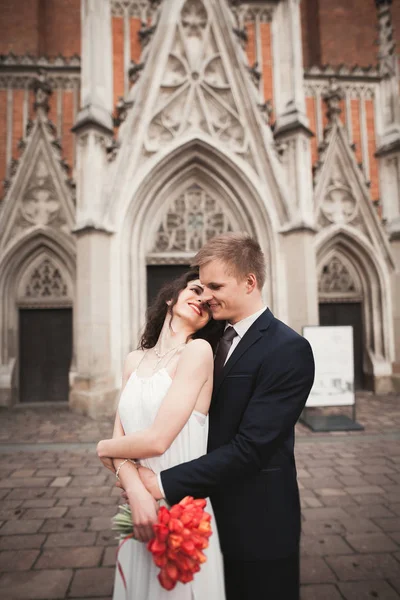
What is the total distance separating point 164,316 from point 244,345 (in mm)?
487

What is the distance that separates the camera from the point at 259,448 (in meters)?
1.21

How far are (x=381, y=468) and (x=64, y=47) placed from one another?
43.7ft

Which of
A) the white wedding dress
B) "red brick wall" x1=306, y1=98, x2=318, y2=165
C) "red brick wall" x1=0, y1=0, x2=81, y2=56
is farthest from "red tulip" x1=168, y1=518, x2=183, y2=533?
"red brick wall" x1=0, y1=0, x2=81, y2=56

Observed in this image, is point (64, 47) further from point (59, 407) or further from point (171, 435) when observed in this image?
point (171, 435)

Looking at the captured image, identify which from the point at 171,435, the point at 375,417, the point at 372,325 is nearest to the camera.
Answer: the point at 171,435

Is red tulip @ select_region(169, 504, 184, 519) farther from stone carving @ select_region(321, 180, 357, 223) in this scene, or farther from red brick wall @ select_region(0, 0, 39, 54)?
red brick wall @ select_region(0, 0, 39, 54)

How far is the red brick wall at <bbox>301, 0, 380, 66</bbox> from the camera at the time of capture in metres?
10.8

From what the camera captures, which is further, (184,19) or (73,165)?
(73,165)

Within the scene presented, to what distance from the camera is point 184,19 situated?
7824 mm

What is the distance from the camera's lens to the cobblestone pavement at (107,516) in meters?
2.27

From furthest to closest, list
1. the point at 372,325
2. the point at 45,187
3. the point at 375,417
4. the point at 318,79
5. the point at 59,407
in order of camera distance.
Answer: the point at 318,79 < the point at 372,325 < the point at 45,187 < the point at 59,407 < the point at 375,417

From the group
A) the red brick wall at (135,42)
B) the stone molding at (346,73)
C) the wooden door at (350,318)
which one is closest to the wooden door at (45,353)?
the red brick wall at (135,42)

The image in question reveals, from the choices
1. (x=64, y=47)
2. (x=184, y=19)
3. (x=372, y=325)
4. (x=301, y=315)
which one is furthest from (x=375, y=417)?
(x=64, y=47)

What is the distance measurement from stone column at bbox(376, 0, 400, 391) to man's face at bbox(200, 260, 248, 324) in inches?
343
